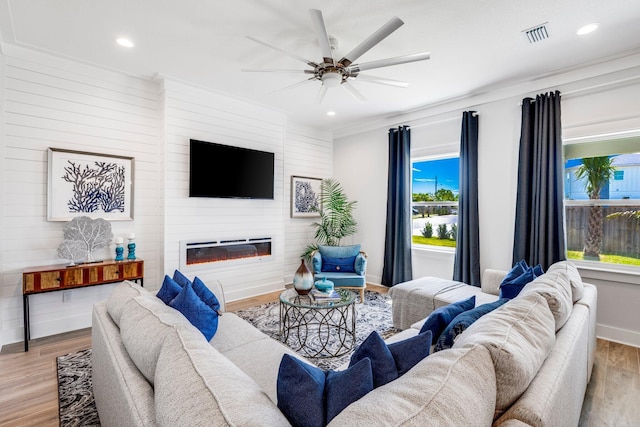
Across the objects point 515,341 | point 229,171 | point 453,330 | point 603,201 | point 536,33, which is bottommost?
point 453,330

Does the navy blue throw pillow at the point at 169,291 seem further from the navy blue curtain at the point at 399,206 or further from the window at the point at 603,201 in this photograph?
the window at the point at 603,201

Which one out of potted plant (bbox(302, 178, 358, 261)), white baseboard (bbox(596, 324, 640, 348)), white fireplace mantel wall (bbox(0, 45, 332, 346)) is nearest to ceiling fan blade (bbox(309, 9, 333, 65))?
white fireplace mantel wall (bbox(0, 45, 332, 346))

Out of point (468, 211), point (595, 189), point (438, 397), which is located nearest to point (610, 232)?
point (595, 189)

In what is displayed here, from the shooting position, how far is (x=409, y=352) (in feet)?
3.71

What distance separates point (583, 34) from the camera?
270cm

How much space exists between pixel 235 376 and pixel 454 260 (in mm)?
4000

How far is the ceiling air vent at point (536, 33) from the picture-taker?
260 cm

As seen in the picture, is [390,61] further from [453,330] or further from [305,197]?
[305,197]

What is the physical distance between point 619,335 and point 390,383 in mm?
3729

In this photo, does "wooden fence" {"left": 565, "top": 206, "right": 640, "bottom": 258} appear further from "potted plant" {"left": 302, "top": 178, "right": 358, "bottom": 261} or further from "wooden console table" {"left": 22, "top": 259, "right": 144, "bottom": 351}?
"wooden console table" {"left": 22, "top": 259, "right": 144, "bottom": 351}

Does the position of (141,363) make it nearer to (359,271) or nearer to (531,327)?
(531,327)

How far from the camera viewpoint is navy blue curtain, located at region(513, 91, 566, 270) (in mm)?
3422

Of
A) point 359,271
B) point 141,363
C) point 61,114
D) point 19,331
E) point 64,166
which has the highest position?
point 61,114

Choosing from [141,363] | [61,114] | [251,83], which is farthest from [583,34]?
[61,114]
